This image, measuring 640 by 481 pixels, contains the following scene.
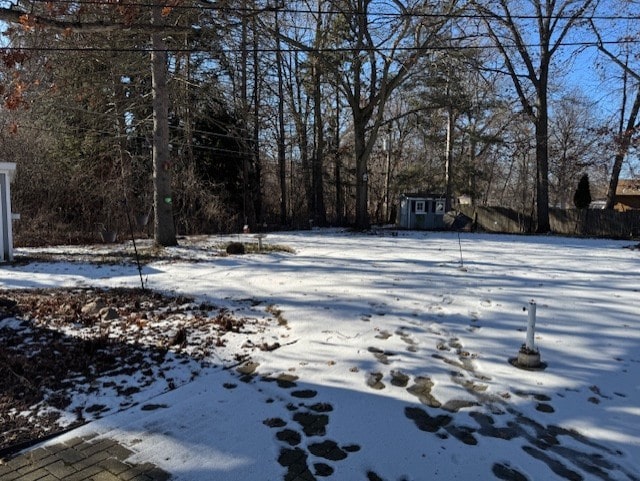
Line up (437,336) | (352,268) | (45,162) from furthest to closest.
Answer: (45,162)
(352,268)
(437,336)

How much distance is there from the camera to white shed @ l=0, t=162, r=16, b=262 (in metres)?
9.88

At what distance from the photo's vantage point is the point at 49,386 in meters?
3.82

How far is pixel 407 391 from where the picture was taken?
386 cm

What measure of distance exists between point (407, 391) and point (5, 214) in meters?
10.1

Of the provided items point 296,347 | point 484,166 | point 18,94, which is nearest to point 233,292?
point 296,347

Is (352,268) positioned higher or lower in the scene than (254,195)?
lower

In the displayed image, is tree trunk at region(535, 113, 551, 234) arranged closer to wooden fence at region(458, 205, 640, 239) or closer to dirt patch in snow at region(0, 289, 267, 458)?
wooden fence at region(458, 205, 640, 239)

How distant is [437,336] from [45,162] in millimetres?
18792

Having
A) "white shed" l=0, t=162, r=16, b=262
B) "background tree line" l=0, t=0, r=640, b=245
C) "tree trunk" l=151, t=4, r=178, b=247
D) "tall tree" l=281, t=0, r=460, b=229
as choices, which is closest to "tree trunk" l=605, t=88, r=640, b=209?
"background tree line" l=0, t=0, r=640, b=245

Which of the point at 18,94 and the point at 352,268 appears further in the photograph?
the point at 352,268

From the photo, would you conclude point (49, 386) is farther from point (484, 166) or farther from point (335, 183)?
point (484, 166)

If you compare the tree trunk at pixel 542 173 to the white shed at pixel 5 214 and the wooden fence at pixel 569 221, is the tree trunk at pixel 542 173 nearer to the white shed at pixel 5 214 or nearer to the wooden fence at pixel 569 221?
the wooden fence at pixel 569 221

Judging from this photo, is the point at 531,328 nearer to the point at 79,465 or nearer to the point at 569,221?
the point at 79,465

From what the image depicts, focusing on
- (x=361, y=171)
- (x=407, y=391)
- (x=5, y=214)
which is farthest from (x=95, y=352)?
(x=361, y=171)
